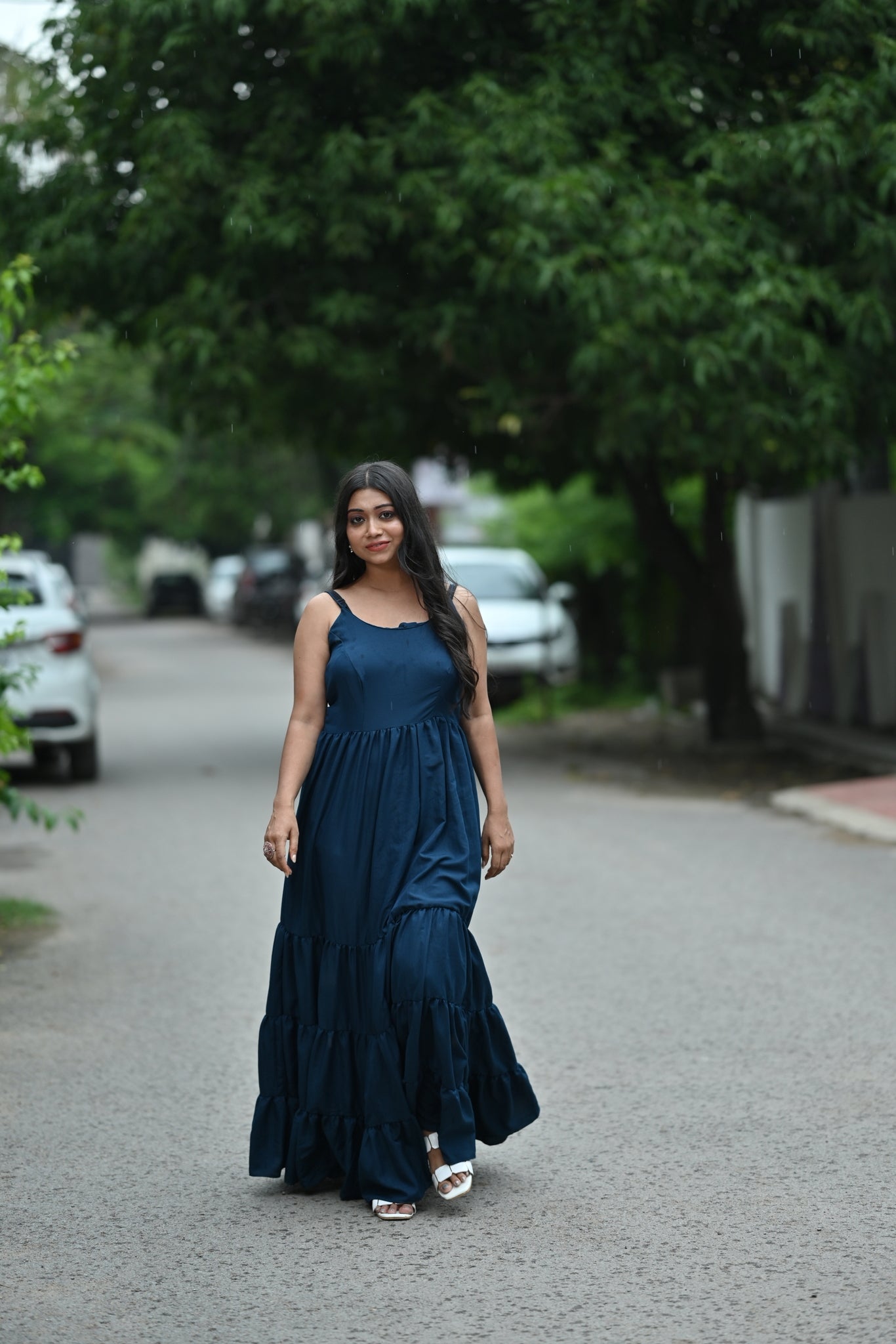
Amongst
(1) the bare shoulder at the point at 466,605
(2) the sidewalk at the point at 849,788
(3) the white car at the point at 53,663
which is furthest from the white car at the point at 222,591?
(1) the bare shoulder at the point at 466,605

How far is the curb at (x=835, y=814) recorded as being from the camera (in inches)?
427

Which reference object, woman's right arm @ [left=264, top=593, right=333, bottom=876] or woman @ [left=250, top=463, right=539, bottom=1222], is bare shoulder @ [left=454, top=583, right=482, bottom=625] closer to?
woman @ [left=250, top=463, right=539, bottom=1222]

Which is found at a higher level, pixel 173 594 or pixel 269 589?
pixel 269 589

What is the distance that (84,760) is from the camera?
48.3 ft

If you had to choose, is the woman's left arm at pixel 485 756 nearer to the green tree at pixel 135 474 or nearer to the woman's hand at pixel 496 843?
the woman's hand at pixel 496 843

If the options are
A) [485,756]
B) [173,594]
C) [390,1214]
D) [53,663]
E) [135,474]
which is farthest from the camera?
[173,594]

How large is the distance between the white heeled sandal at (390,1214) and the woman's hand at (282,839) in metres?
0.83

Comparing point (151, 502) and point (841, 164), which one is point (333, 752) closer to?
point (841, 164)

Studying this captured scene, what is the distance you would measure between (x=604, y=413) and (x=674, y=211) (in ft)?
4.78

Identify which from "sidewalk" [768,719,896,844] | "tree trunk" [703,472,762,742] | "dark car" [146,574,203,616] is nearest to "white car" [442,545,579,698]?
"tree trunk" [703,472,762,742]

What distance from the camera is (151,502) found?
177 feet

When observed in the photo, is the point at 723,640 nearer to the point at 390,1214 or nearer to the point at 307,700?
the point at 307,700

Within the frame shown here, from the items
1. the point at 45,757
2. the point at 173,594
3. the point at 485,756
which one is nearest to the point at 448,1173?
the point at 485,756

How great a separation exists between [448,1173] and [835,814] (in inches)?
294
